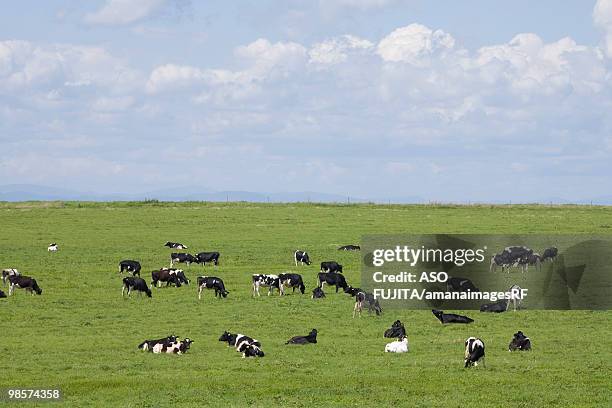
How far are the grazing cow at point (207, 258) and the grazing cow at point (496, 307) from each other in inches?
780

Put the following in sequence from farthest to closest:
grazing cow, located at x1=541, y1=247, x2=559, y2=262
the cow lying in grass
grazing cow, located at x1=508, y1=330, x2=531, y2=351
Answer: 1. grazing cow, located at x1=541, y1=247, x2=559, y2=262
2. grazing cow, located at x1=508, y1=330, x2=531, y2=351
3. the cow lying in grass

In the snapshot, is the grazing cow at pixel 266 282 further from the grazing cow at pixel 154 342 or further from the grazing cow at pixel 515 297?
the grazing cow at pixel 154 342

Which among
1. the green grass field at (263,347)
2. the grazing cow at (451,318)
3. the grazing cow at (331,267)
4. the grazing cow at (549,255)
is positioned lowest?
the green grass field at (263,347)

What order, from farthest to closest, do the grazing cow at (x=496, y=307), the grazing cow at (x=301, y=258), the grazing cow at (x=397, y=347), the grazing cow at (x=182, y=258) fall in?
the grazing cow at (x=301, y=258), the grazing cow at (x=182, y=258), the grazing cow at (x=496, y=307), the grazing cow at (x=397, y=347)

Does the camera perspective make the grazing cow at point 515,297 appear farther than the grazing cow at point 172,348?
Yes

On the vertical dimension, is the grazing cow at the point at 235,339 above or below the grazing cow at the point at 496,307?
below

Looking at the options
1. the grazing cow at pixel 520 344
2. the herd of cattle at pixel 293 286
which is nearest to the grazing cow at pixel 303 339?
the herd of cattle at pixel 293 286

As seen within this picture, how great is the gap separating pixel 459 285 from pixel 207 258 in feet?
55.5

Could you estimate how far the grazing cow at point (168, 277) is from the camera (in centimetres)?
4234

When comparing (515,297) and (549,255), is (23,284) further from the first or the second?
(549,255)

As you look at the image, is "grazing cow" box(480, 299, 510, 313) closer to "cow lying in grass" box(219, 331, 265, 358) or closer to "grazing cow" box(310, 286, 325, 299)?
"grazing cow" box(310, 286, 325, 299)

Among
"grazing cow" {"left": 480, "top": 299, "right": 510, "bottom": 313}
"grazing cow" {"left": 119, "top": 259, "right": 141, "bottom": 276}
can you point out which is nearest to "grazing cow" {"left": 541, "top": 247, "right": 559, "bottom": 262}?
"grazing cow" {"left": 480, "top": 299, "right": 510, "bottom": 313}

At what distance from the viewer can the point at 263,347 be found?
2717 centimetres

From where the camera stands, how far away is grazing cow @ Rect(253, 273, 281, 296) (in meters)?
39.8
